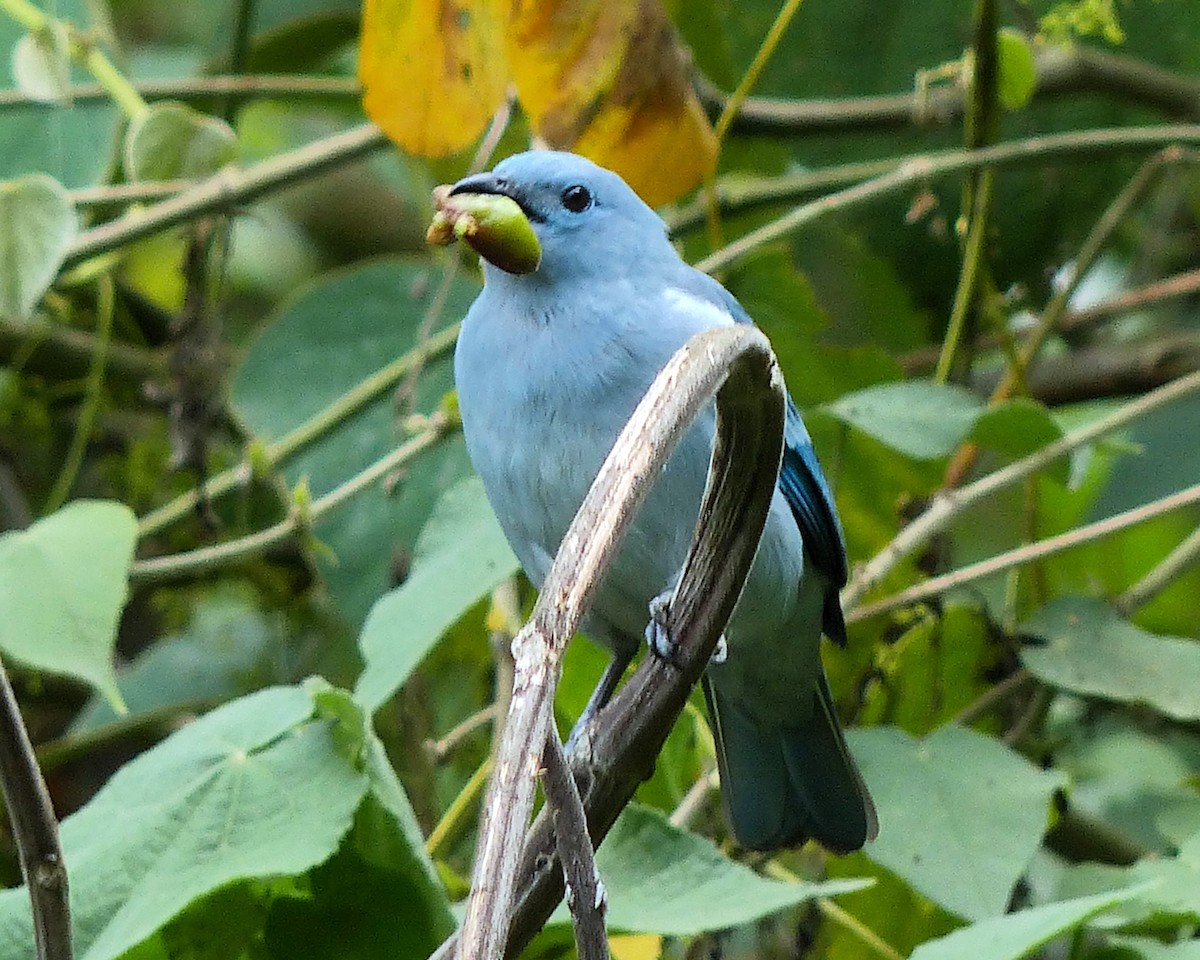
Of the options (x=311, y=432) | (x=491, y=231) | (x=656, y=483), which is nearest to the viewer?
(x=491, y=231)

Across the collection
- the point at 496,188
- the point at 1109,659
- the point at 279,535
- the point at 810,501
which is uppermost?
the point at 496,188

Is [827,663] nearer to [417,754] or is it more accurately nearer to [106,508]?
[417,754]

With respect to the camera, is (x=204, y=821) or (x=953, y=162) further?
(x=953, y=162)

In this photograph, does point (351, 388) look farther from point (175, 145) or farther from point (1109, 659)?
point (1109, 659)

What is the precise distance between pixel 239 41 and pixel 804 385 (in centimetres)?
123

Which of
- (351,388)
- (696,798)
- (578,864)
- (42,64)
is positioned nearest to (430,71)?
(42,64)

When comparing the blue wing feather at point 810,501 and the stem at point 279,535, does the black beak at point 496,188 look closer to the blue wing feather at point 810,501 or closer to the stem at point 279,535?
the blue wing feather at point 810,501

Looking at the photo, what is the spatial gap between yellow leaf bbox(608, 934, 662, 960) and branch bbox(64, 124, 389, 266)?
50.2 inches

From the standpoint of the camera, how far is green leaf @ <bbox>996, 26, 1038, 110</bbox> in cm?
251

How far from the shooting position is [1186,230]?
11.8 ft

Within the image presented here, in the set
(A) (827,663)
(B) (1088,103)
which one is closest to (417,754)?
(A) (827,663)

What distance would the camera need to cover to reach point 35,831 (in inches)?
46.7

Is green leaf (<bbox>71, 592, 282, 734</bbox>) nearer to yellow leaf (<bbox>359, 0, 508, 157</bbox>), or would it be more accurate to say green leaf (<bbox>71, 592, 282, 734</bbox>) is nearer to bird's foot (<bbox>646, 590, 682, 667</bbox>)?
yellow leaf (<bbox>359, 0, 508, 157</bbox>)

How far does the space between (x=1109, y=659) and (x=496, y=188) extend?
3.69 ft
